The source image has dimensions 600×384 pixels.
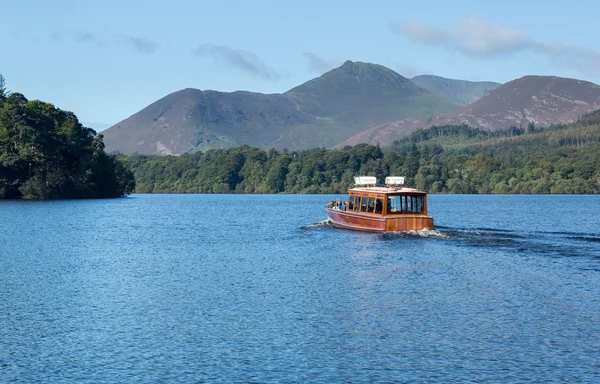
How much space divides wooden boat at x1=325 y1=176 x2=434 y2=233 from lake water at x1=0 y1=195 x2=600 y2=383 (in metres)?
8.21

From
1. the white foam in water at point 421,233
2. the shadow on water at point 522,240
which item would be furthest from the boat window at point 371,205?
the white foam in water at point 421,233

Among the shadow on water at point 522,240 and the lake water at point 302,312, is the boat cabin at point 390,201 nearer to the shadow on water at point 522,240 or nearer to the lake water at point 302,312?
the shadow on water at point 522,240

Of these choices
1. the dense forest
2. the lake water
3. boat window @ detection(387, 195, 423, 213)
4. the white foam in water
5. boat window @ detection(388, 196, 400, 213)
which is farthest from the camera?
the dense forest

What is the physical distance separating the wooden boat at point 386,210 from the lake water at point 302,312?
26.9 ft

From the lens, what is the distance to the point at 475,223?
4154 inches

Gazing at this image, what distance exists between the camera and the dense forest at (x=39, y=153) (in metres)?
166

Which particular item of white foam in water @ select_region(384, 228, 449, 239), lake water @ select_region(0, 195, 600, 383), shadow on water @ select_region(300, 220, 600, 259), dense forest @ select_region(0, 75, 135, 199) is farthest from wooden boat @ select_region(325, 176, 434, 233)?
dense forest @ select_region(0, 75, 135, 199)

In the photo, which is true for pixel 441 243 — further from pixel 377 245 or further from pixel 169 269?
pixel 169 269

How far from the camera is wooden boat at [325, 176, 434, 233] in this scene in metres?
80.1

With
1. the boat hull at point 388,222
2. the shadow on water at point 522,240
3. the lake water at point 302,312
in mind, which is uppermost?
the boat hull at point 388,222

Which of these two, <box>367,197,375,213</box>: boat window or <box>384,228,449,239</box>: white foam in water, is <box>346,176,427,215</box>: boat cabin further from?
<box>384,228,449,239</box>: white foam in water

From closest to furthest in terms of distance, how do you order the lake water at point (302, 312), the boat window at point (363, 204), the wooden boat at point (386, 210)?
the lake water at point (302, 312) → the wooden boat at point (386, 210) → the boat window at point (363, 204)

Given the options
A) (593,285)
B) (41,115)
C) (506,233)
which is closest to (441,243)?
(506,233)

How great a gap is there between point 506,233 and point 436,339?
53453 mm
